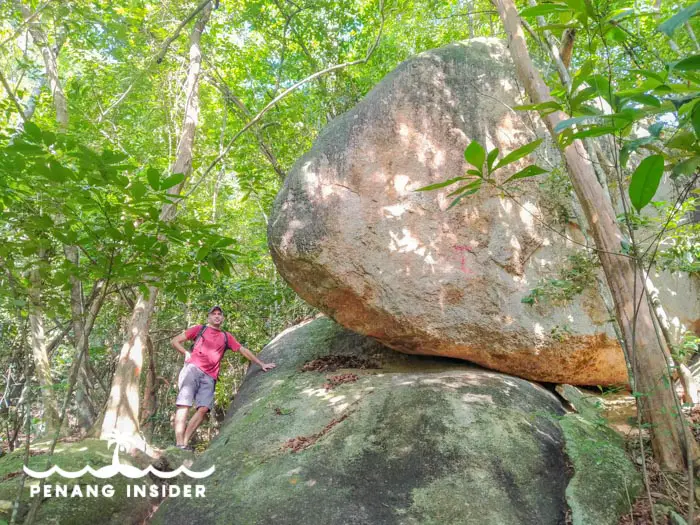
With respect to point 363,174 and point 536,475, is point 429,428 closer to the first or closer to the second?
point 536,475

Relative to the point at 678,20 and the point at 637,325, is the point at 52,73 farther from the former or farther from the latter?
the point at 678,20

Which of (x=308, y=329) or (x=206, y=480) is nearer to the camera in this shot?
(x=206, y=480)

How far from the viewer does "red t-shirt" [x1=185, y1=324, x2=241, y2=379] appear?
571cm

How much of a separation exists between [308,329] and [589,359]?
4104 millimetres

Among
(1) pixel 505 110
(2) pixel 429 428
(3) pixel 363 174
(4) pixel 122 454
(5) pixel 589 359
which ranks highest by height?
(1) pixel 505 110

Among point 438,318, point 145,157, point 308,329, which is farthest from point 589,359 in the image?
point 145,157

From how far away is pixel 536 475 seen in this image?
11.4 feet

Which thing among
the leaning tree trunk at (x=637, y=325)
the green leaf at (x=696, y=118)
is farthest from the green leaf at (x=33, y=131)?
the leaning tree trunk at (x=637, y=325)

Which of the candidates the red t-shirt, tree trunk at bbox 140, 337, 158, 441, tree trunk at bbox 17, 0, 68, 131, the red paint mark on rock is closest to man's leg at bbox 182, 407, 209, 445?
the red t-shirt

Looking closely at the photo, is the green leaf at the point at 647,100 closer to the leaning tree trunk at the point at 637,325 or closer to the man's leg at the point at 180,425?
the leaning tree trunk at the point at 637,325

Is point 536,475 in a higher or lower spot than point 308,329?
lower

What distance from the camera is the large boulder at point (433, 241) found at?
5215mm

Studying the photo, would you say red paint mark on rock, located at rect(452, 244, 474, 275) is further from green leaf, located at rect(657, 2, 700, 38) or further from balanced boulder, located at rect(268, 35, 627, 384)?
green leaf, located at rect(657, 2, 700, 38)

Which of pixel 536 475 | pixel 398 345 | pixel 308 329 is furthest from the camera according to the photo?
pixel 308 329
